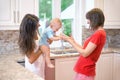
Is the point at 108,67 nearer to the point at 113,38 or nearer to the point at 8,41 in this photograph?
the point at 113,38

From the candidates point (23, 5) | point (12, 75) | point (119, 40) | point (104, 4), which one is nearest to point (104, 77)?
point (119, 40)

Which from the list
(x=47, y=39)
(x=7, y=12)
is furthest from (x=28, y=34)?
(x=7, y=12)

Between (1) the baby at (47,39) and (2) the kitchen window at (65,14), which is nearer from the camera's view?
(1) the baby at (47,39)

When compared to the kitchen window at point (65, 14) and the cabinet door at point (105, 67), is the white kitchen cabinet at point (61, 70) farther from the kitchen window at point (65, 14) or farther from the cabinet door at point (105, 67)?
the kitchen window at point (65, 14)

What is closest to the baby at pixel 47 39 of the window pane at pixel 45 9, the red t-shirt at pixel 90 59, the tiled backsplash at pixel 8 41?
the red t-shirt at pixel 90 59

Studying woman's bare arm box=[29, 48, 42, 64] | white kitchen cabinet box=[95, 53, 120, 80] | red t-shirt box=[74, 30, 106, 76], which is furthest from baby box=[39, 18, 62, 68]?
white kitchen cabinet box=[95, 53, 120, 80]

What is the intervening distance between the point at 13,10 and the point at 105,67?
1.81 metres

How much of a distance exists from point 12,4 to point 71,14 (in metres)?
1.36

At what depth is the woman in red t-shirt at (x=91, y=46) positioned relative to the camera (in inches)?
94.3

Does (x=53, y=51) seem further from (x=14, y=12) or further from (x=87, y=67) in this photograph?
(x=87, y=67)

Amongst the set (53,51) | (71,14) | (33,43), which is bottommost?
(53,51)

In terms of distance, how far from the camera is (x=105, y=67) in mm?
3949

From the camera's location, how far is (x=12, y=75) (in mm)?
2143

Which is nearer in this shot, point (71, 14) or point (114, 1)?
point (114, 1)
